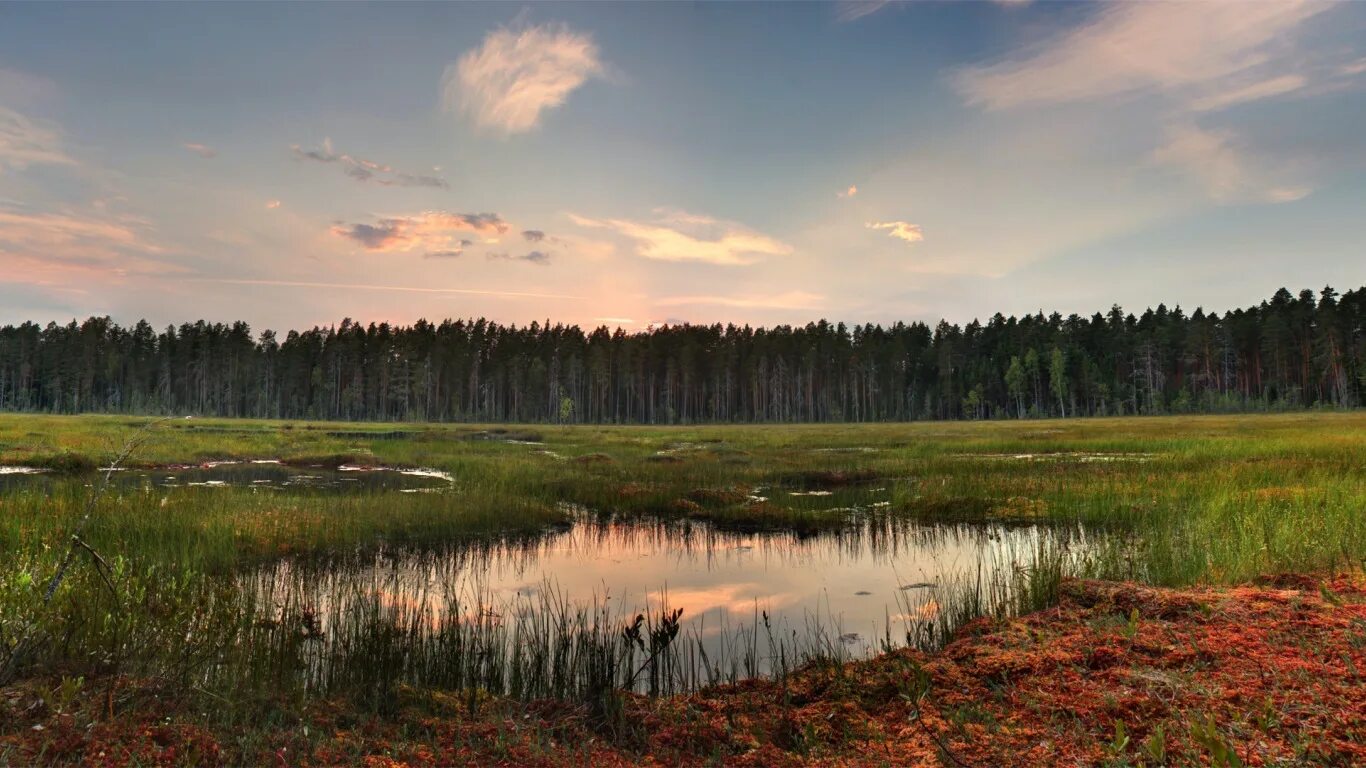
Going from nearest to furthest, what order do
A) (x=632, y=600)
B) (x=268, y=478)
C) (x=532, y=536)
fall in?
1. (x=632, y=600)
2. (x=532, y=536)
3. (x=268, y=478)

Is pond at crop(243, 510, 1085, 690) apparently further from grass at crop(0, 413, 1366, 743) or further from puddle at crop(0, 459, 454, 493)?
puddle at crop(0, 459, 454, 493)

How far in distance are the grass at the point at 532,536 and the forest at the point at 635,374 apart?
94647 mm

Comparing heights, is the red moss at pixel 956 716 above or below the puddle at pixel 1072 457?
above

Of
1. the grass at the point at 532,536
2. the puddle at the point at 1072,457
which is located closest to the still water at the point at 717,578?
the grass at the point at 532,536

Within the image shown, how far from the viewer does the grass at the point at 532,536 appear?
711 centimetres

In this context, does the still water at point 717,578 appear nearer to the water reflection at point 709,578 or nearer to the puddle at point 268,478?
the water reflection at point 709,578

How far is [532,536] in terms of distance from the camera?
1698cm

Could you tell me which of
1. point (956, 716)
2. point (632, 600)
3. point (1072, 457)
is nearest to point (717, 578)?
point (632, 600)

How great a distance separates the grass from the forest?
94.6m

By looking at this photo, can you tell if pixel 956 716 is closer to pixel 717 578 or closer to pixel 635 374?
pixel 717 578

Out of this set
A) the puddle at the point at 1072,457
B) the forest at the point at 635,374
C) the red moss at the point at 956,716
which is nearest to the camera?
the red moss at the point at 956,716

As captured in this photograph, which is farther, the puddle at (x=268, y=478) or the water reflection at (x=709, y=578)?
the puddle at (x=268, y=478)

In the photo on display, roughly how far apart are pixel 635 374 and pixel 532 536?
112 m

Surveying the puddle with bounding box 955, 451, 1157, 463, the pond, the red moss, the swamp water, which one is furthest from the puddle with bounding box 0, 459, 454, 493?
the puddle with bounding box 955, 451, 1157, 463
